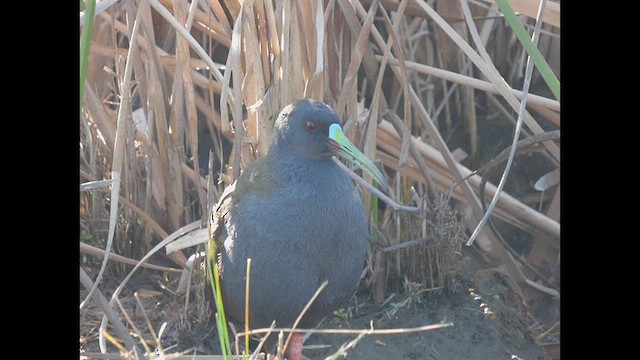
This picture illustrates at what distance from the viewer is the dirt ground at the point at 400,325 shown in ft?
11.1

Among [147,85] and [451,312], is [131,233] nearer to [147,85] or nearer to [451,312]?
[147,85]

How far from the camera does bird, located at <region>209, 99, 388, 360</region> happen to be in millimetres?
2926

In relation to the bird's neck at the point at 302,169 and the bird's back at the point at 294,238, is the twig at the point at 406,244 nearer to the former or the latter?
the bird's back at the point at 294,238

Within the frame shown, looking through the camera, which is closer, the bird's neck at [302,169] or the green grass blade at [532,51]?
the green grass blade at [532,51]

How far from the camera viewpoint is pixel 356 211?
3.01 meters

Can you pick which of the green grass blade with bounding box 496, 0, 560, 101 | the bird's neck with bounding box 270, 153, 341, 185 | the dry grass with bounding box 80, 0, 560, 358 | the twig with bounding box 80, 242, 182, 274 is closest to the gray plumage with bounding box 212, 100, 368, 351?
the bird's neck with bounding box 270, 153, 341, 185

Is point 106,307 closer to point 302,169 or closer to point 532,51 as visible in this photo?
point 302,169

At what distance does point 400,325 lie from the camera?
3.51 m

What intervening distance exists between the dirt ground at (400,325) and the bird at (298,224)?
42 cm

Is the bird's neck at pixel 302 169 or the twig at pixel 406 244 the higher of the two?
the bird's neck at pixel 302 169

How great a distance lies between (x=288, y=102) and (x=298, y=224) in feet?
1.68

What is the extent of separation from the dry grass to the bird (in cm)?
24

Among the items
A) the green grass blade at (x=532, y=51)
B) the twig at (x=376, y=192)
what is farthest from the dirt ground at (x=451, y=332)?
the green grass blade at (x=532, y=51)

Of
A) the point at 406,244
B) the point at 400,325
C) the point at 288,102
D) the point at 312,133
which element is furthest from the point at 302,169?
the point at 400,325
